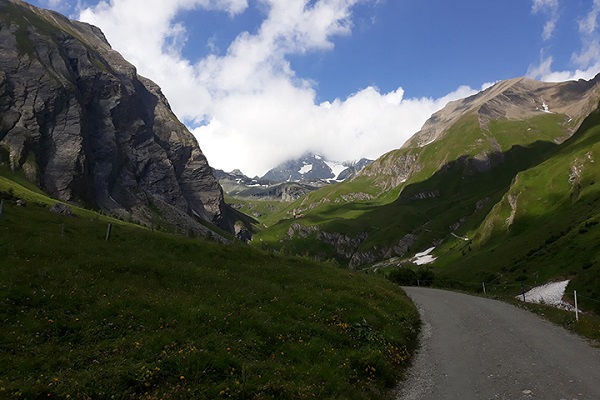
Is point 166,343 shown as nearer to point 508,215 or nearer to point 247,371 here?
point 247,371

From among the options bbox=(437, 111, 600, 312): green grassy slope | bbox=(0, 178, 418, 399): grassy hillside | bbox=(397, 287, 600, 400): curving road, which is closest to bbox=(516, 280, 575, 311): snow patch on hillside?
bbox=(437, 111, 600, 312): green grassy slope

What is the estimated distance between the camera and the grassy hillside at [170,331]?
12266mm

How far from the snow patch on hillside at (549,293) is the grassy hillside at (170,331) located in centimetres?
3734

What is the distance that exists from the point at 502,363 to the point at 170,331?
14783 mm

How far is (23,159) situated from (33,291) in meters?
194

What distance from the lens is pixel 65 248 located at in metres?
24.4

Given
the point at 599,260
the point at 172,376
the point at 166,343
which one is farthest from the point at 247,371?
the point at 599,260

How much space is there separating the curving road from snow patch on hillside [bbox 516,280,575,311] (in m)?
30.9

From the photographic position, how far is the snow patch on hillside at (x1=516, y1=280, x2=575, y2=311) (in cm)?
5378

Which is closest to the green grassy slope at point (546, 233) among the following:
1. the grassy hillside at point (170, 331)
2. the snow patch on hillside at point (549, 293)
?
the snow patch on hillside at point (549, 293)

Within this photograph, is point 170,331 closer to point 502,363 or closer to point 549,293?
point 502,363

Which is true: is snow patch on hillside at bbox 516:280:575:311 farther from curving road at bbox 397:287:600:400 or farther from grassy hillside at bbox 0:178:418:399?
grassy hillside at bbox 0:178:418:399

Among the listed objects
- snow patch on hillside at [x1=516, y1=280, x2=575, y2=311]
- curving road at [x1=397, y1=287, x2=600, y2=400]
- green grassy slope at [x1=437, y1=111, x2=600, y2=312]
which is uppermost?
green grassy slope at [x1=437, y1=111, x2=600, y2=312]

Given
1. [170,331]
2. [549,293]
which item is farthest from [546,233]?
[170,331]
